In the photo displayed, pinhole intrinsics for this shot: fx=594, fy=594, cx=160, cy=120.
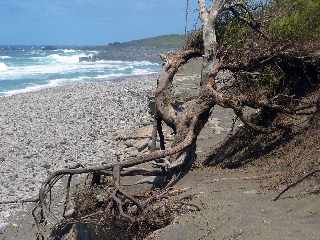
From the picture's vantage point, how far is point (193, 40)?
1201 cm

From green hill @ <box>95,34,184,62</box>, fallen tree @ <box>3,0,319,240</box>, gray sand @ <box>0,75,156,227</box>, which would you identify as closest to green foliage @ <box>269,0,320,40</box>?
fallen tree @ <box>3,0,319,240</box>

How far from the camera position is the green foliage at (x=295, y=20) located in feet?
39.6

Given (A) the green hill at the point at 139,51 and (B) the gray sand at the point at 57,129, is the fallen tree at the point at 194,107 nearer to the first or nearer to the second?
(B) the gray sand at the point at 57,129

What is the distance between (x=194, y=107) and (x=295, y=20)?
346 cm

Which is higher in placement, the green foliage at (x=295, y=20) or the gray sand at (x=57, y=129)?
the green foliage at (x=295, y=20)

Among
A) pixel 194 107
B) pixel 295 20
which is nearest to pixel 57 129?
pixel 295 20

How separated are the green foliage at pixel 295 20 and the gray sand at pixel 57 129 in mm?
7282

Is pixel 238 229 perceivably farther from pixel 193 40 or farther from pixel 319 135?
pixel 193 40

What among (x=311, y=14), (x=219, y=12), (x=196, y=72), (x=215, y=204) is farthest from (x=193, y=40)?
(x=196, y=72)

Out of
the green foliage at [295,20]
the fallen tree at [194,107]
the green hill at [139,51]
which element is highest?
the green foliage at [295,20]

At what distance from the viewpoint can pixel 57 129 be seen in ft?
75.9

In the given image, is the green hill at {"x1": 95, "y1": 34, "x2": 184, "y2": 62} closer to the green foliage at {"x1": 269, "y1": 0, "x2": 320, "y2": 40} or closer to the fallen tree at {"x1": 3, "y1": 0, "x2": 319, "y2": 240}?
the green foliage at {"x1": 269, "y1": 0, "x2": 320, "y2": 40}

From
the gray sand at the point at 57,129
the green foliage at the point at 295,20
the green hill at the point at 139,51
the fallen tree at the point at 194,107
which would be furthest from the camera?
the green hill at the point at 139,51

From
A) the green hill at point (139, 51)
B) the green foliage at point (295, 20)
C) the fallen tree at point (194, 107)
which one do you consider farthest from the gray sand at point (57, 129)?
the green hill at point (139, 51)
